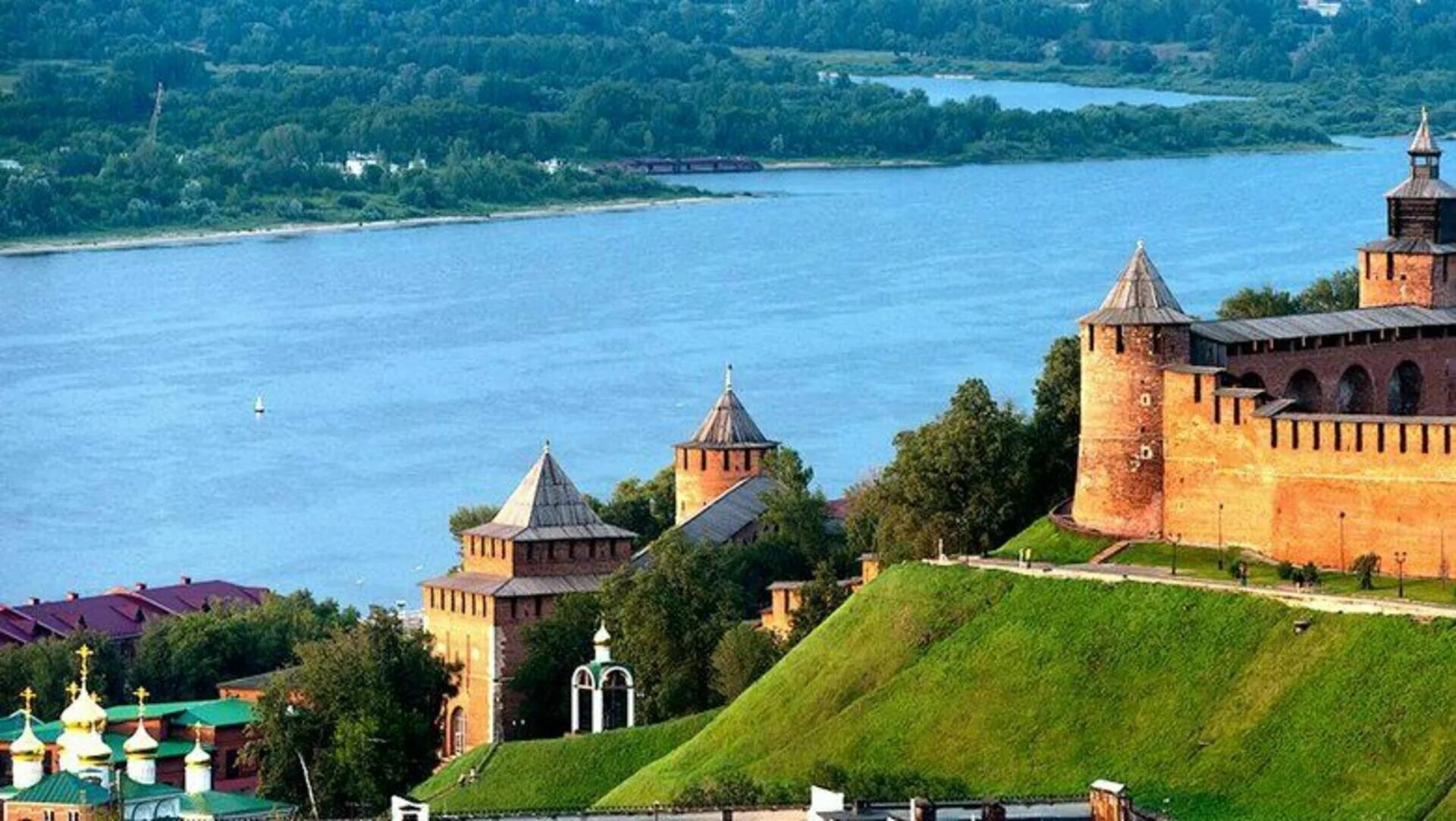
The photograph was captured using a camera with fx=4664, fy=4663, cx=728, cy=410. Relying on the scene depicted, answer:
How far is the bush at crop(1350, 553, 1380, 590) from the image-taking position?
134 ft

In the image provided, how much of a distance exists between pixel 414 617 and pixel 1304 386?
53.3ft

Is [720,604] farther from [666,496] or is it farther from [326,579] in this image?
[326,579]

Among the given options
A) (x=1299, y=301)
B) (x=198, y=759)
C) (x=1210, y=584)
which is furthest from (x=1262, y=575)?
(x=1299, y=301)

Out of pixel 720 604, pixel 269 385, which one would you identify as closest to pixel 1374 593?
pixel 720 604

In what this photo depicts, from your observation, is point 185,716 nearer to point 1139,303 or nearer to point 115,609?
point 115,609

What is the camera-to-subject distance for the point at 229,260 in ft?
430

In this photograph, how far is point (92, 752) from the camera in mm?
43438

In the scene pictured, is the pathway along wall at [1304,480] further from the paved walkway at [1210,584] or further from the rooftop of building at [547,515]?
the rooftop of building at [547,515]

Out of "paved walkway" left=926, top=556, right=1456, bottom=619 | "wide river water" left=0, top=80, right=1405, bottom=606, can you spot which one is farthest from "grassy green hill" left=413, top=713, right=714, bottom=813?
"wide river water" left=0, top=80, right=1405, bottom=606

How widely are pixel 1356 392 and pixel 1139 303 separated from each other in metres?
3.40

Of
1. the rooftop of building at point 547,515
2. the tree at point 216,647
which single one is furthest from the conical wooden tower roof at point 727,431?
the tree at point 216,647

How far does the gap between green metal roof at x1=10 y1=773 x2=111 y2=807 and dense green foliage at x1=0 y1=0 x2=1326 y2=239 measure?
95583mm

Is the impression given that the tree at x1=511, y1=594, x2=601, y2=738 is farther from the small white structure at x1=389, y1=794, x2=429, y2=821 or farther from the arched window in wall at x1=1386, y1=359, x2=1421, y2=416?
the small white structure at x1=389, y1=794, x2=429, y2=821

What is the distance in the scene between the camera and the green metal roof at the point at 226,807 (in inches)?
1633
